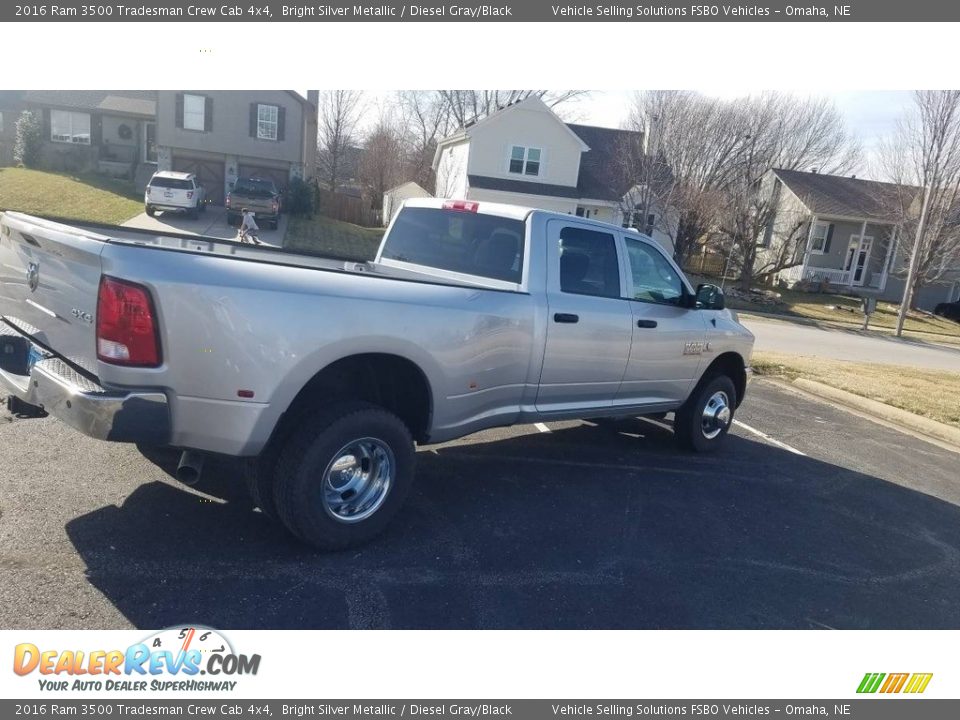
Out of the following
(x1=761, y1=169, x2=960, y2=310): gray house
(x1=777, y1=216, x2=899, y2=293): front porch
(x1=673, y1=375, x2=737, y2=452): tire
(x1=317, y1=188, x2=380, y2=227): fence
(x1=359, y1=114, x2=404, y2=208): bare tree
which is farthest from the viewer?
(x1=359, y1=114, x2=404, y2=208): bare tree

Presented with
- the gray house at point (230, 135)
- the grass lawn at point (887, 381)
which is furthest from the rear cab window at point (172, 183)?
the grass lawn at point (887, 381)

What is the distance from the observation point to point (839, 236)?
124ft

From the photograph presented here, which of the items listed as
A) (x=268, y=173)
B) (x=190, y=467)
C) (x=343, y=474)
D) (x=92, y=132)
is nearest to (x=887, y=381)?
(x=343, y=474)

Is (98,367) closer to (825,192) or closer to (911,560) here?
(911,560)

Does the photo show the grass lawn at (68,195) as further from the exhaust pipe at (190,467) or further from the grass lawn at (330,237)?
the exhaust pipe at (190,467)

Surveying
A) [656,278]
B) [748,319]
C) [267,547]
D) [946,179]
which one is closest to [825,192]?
[946,179]

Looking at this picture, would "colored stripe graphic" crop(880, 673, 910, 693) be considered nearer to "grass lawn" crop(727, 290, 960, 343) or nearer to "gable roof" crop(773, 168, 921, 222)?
"grass lawn" crop(727, 290, 960, 343)

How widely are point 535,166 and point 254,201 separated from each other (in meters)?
13.0

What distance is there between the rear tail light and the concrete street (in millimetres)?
12064

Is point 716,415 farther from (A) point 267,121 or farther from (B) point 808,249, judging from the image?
(B) point 808,249

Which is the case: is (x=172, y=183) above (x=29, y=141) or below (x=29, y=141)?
below

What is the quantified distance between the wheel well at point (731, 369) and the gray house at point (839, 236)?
31.1 m

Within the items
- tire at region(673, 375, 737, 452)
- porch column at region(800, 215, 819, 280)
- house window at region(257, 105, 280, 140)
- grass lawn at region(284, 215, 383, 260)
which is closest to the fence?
grass lawn at region(284, 215, 383, 260)

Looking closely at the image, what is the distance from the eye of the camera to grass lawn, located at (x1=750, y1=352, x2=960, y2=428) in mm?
10046
